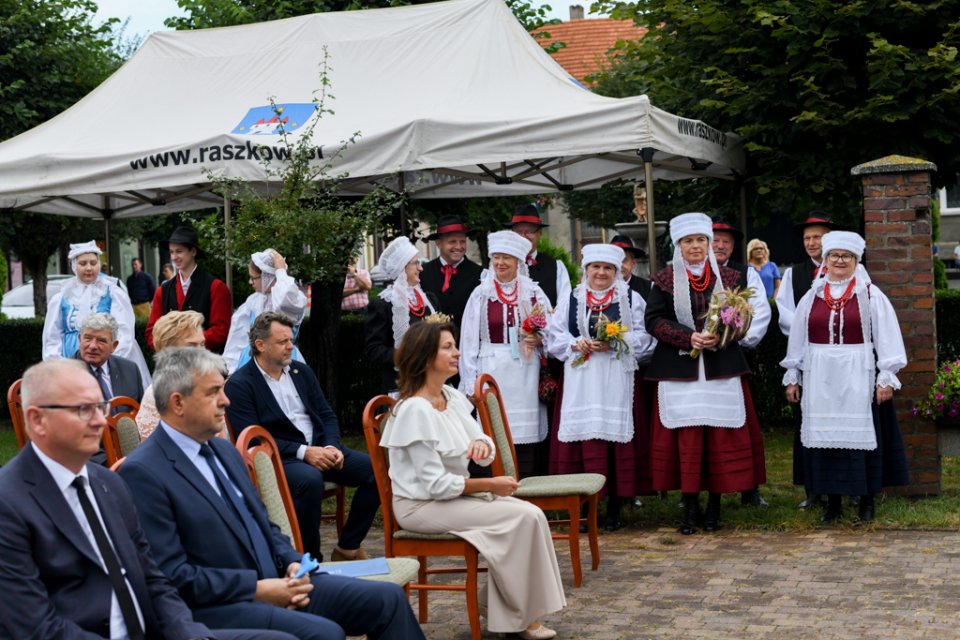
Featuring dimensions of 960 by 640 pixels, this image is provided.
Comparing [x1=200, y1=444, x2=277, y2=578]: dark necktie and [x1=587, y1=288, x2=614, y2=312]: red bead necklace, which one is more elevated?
[x1=587, y1=288, x2=614, y2=312]: red bead necklace

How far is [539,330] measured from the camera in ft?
27.4

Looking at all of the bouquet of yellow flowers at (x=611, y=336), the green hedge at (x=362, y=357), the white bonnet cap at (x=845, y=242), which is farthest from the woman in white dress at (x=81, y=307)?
the white bonnet cap at (x=845, y=242)

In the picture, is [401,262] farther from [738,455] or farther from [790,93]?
[790,93]

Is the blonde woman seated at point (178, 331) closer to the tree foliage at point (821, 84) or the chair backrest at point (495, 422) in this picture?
the chair backrest at point (495, 422)

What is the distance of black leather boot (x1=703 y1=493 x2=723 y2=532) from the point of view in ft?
26.3

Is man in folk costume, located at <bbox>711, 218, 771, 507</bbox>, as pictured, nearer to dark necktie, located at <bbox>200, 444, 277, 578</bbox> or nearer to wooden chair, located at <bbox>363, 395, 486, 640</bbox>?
wooden chair, located at <bbox>363, 395, 486, 640</bbox>

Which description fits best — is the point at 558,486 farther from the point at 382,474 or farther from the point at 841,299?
the point at 841,299

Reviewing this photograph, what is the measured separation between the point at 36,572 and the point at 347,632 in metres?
1.38

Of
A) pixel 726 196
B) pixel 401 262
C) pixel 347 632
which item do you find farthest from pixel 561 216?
pixel 347 632

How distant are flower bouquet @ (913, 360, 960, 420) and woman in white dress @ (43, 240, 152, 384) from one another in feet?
18.7

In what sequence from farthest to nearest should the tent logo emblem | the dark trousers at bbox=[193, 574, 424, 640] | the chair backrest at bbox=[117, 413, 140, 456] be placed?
the tent logo emblem, the chair backrest at bbox=[117, 413, 140, 456], the dark trousers at bbox=[193, 574, 424, 640]

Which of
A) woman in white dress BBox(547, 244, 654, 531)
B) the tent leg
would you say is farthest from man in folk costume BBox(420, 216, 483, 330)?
the tent leg

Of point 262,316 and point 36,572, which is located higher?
point 262,316

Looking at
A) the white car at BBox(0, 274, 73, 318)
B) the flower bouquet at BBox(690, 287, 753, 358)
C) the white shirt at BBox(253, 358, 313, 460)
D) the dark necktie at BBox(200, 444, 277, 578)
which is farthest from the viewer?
the white car at BBox(0, 274, 73, 318)
